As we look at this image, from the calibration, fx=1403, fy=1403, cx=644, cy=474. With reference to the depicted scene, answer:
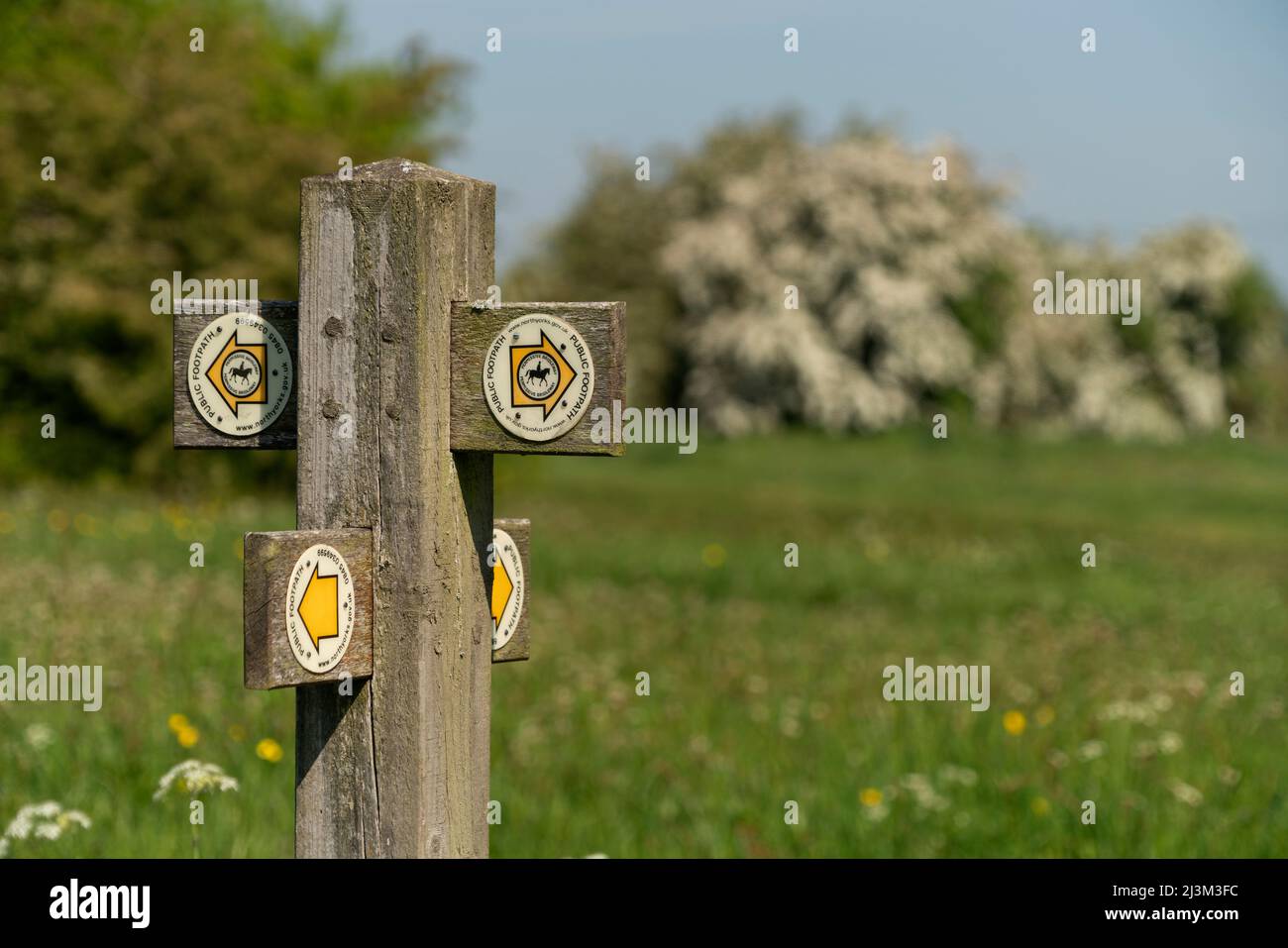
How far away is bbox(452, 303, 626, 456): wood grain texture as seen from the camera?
248 centimetres

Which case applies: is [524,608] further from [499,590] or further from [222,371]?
[222,371]

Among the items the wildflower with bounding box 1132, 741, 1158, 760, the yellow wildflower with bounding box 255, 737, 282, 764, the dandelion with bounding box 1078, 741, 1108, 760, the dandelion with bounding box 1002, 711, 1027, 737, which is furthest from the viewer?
the dandelion with bounding box 1002, 711, 1027, 737

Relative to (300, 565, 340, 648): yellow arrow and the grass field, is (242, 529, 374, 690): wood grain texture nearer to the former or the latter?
(300, 565, 340, 648): yellow arrow

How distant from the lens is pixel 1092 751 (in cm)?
553

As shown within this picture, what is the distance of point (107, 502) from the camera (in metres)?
13.8

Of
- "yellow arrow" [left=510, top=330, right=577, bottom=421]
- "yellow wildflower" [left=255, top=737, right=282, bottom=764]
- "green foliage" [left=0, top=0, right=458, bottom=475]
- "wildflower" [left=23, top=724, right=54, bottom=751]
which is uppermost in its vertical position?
"green foliage" [left=0, top=0, right=458, bottom=475]

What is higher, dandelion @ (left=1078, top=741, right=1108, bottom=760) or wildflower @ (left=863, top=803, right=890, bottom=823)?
dandelion @ (left=1078, top=741, right=1108, bottom=760)

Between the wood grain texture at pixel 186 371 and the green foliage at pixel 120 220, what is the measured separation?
12925mm

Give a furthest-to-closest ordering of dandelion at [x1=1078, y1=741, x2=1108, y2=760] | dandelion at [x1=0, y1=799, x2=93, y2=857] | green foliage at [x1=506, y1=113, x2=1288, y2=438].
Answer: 1. green foliage at [x1=506, y1=113, x2=1288, y2=438]
2. dandelion at [x1=1078, y1=741, x2=1108, y2=760]
3. dandelion at [x1=0, y1=799, x2=93, y2=857]

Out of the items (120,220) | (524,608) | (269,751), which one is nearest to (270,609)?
(524,608)

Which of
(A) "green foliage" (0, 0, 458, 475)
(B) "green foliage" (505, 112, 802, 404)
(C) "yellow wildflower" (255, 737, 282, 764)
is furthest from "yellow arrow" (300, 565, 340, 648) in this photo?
(B) "green foliage" (505, 112, 802, 404)

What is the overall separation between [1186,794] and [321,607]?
388 centimetres

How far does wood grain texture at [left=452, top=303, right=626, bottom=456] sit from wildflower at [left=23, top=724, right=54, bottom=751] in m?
3.39

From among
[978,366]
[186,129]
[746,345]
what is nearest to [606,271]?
[746,345]
